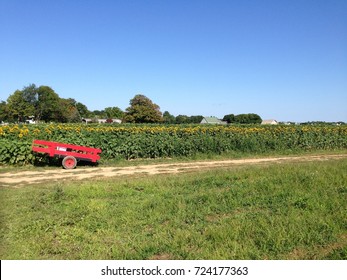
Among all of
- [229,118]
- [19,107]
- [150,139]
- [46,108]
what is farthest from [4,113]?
[150,139]

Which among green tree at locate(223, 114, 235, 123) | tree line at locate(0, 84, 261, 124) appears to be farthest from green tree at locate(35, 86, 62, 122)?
green tree at locate(223, 114, 235, 123)

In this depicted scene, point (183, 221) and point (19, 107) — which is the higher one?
point (19, 107)

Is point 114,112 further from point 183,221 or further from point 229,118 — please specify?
point 183,221

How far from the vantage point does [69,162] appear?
12531 mm

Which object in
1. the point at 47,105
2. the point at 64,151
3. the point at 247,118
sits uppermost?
the point at 47,105

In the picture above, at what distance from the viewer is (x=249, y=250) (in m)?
4.25

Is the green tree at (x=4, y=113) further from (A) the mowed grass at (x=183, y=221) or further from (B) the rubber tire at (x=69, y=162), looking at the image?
(A) the mowed grass at (x=183, y=221)

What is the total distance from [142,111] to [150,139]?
7800 centimetres

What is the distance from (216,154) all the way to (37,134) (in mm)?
9200

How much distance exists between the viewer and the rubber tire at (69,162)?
40.8ft

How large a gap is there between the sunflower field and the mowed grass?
5294 mm

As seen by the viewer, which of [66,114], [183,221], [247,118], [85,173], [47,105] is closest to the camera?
[183,221]

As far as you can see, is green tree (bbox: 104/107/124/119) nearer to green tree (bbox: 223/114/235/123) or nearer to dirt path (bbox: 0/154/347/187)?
green tree (bbox: 223/114/235/123)

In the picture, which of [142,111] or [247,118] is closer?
[142,111]
